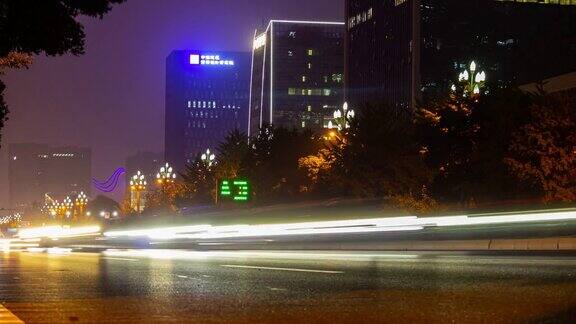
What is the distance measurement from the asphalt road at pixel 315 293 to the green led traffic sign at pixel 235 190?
30.2m

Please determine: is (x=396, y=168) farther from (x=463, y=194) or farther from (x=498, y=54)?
(x=498, y=54)

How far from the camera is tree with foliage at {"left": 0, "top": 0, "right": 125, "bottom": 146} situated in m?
14.9

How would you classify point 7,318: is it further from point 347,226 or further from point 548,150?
point 548,150

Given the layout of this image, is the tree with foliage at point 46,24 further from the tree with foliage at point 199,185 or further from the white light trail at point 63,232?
the tree with foliage at point 199,185

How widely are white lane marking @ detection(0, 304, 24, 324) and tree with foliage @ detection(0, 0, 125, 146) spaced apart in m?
4.34

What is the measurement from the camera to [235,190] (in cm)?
5441

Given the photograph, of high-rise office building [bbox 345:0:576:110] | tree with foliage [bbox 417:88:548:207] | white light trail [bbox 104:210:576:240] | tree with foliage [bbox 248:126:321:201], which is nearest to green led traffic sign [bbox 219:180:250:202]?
white light trail [bbox 104:210:576:240]

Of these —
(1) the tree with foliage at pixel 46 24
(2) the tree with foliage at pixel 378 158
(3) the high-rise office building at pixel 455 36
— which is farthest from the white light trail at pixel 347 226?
(3) the high-rise office building at pixel 455 36

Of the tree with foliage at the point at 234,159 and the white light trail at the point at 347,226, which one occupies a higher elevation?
the tree with foliage at the point at 234,159

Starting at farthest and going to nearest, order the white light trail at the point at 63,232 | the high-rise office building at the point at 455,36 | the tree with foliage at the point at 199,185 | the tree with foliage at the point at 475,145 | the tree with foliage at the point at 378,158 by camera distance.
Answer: the high-rise office building at the point at 455,36, the tree with foliage at the point at 199,185, the white light trail at the point at 63,232, the tree with foliage at the point at 378,158, the tree with foliage at the point at 475,145

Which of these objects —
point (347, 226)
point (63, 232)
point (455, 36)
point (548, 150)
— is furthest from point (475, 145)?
point (455, 36)

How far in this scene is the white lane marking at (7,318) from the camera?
40.2ft

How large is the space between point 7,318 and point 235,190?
4165cm

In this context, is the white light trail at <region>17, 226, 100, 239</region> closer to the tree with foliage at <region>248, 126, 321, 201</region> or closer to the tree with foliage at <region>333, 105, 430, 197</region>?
the tree with foliage at <region>333, 105, 430, 197</region>
